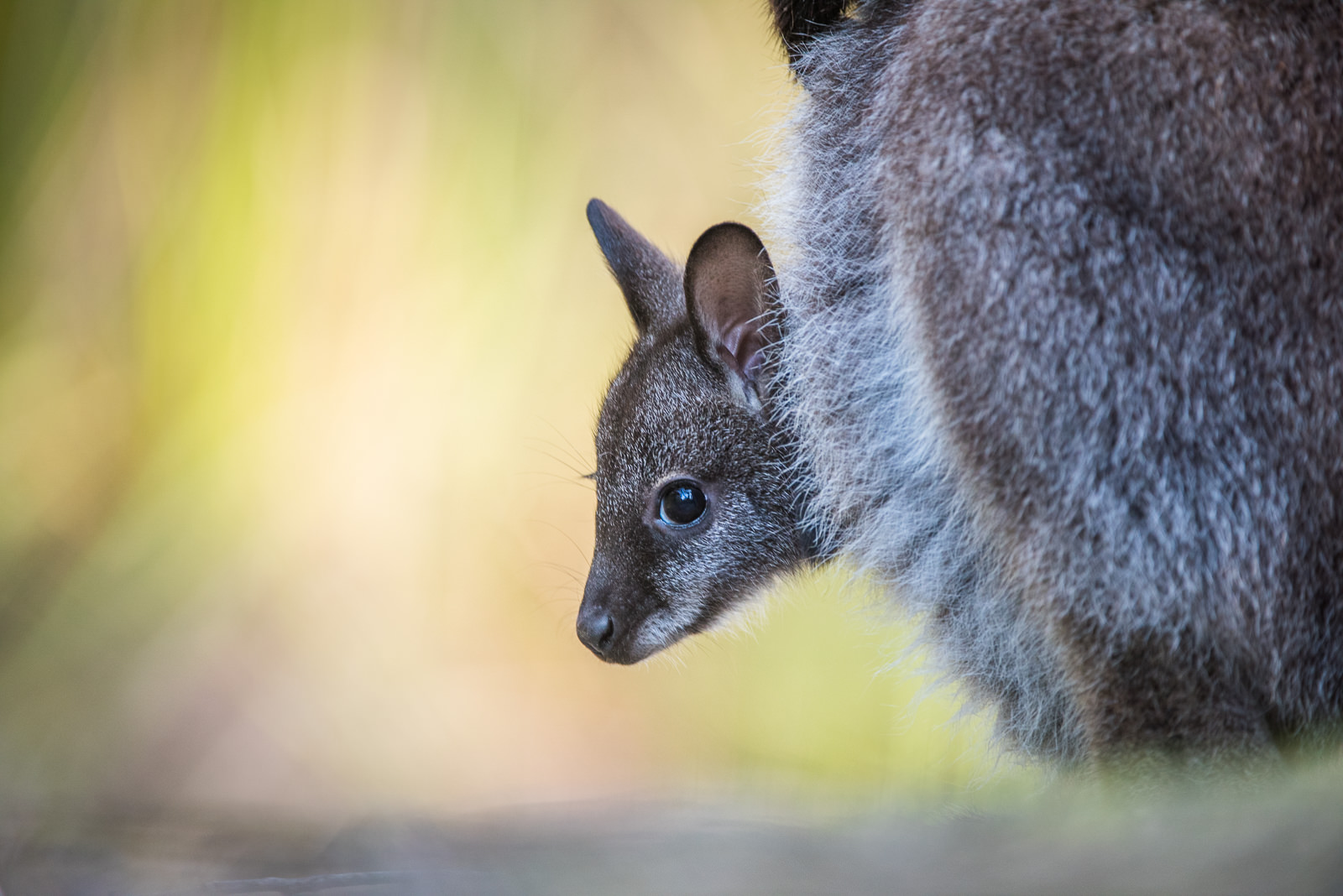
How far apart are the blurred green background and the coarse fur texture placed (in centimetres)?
170

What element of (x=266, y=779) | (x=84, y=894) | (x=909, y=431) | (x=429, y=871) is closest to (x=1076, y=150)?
(x=909, y=431)

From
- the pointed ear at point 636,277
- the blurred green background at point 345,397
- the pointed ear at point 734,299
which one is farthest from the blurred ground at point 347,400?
the pointed ear at point 734,299

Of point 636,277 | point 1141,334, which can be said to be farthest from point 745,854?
point 636,277

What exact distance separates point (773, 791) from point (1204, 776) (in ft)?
1.81

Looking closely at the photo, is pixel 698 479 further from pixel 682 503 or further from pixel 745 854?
pixel 745 854

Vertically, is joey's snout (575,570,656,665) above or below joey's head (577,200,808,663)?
below

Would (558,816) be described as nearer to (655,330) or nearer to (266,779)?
(655,330)

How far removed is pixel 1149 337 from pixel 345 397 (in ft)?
8.53

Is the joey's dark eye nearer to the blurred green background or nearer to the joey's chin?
the joey's chin

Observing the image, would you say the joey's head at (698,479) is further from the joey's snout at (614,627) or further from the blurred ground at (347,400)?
the blurred ground at (347,400)

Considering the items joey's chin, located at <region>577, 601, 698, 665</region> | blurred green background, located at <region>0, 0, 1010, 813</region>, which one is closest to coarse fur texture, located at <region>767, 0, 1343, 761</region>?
joey's chin, located at <region>577, 601, 698, 665</region>

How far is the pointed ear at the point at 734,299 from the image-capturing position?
182cm

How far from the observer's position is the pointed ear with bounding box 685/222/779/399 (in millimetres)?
1824

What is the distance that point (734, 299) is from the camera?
6.22 feet
